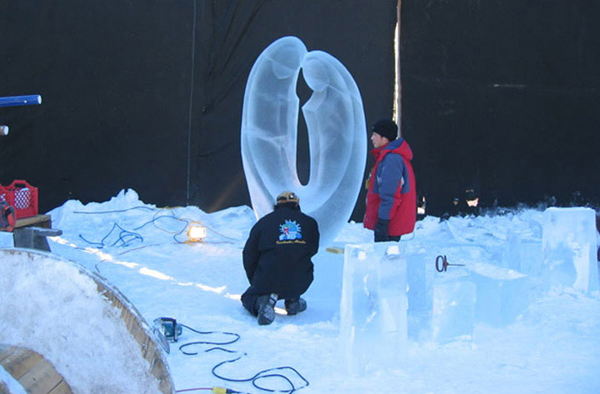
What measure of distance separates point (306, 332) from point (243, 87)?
395cm

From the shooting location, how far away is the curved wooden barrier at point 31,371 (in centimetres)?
151

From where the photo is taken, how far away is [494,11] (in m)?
7.30

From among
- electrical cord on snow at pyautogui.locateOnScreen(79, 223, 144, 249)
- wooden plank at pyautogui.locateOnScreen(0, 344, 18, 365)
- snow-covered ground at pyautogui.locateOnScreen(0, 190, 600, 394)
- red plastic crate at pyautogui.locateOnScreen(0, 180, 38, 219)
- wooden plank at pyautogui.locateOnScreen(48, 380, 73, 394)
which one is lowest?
snow-covered ground at pyautogui.locateOnScreen(0, 190, 600, 394)

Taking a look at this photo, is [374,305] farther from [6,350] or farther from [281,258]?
[6,350]

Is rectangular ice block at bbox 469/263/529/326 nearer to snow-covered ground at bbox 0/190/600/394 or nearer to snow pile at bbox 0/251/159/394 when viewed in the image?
snow-covered ground at bbox 0/190/600/394

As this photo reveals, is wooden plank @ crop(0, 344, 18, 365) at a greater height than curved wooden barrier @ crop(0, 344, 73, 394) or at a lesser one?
greater

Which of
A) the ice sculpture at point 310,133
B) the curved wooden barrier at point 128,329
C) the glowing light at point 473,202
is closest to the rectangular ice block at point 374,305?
the curved wooden barrier at point 128,329

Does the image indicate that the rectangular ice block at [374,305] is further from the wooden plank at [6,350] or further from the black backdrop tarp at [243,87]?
the black backdrop tarp at [243,87]

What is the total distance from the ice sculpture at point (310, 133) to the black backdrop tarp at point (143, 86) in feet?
6.68

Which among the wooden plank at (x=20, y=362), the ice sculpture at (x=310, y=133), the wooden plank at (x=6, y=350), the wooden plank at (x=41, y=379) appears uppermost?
the ice sculpture at (x=310, y=133)

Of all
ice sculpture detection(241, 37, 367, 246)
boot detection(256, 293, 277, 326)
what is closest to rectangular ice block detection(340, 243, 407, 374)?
boot detection(256, 293, 277, 326)

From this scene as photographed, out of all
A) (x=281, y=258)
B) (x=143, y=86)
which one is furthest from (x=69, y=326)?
(x=143, y=86)

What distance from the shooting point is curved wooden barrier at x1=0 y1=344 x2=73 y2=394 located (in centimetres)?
151

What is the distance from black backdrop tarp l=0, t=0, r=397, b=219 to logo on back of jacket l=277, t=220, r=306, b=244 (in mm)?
3195
